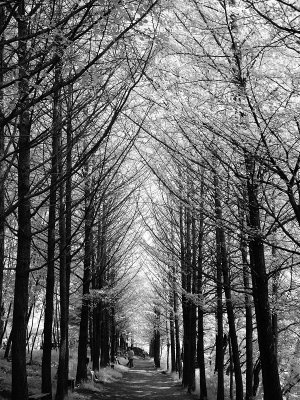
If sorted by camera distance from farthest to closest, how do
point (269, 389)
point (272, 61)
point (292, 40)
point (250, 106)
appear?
point (269, 389), point (272, 61), point (250, 106), point (292, 40)

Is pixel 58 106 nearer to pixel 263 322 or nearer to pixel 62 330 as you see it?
pixel 263 322

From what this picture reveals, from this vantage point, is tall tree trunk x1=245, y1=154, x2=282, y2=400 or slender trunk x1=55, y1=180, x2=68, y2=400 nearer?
tall tree trunk x1=245, y1=154, x2=282, y2=400

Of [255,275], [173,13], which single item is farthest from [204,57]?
[255,275]

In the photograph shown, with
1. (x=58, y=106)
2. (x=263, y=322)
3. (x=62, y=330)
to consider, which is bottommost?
(x=62, y=330)

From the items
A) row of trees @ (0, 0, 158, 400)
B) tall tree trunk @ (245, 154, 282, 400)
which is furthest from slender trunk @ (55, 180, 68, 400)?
tall tree trunk @ (245, 154, 282, 400)

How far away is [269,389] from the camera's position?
6402mm

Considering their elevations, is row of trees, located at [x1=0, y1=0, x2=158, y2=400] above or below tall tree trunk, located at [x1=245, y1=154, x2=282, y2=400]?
above

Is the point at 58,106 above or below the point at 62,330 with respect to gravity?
above

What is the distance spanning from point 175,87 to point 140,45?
864mm

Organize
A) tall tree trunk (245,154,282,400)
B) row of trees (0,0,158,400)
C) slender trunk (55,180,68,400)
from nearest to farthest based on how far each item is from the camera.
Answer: row of trees (0,0,158,400)
tall tree trunk (245,154,282,400)
slender trunk (55,180,68,400)

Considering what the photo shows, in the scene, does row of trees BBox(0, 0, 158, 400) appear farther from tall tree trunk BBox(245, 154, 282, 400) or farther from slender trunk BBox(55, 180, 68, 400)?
tall tree trunk BBox(245, 154, 282, 400)

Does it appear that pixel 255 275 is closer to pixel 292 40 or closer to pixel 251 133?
pixel 251 133

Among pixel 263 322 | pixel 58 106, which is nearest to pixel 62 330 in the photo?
pixel 263 322

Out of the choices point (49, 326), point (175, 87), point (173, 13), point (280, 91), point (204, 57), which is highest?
point (173, 13)
